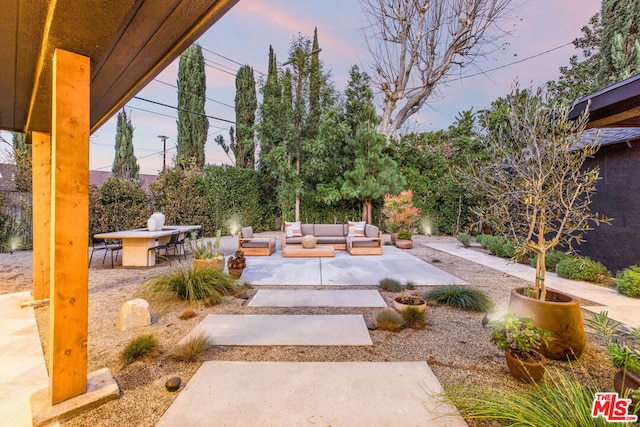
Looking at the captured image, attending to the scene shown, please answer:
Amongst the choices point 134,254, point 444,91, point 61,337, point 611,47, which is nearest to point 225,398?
point 61,337

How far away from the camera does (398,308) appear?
3.40 meters

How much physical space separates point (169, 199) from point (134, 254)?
13.8ft

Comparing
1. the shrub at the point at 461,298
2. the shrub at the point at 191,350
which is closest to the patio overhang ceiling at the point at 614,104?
the shrub at the point at 461,298

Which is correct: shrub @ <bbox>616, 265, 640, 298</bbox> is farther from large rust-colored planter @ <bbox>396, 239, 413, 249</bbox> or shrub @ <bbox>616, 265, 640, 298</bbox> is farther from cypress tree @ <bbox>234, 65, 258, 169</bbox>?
cypress tree @ <bbox>234, 65, 258, 169</bbox>

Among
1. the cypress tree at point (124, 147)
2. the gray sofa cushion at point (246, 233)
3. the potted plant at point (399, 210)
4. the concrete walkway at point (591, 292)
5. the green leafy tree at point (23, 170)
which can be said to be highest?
the cypress tree at point (124, 147)

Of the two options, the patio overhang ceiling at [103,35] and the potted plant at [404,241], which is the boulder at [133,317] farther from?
the potted plant at [404,241]

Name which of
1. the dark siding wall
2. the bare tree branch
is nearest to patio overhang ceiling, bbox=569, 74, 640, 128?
the dark siding wall

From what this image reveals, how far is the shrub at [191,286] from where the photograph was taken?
382 cm

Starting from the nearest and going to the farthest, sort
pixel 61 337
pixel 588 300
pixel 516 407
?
pixel 516 407 < pixel 61 337 < pixel 588 300

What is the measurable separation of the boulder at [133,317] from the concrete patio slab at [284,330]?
2.03 ft

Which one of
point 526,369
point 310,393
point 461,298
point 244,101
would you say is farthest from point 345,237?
point 244,101

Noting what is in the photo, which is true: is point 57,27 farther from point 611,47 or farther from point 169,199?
point 611,47

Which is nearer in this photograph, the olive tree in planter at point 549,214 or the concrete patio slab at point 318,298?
the olive tree in planter at point 549,214

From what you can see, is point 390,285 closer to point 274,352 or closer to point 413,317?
point 413,317
